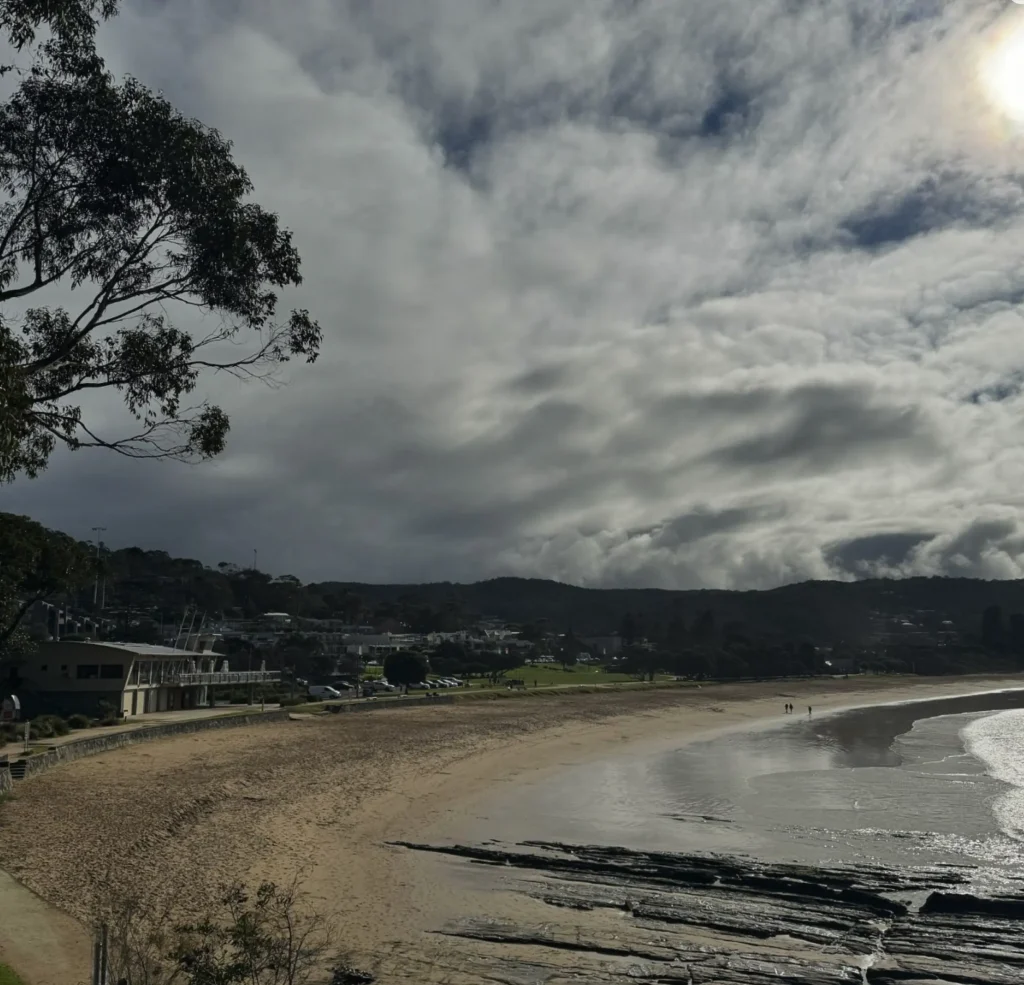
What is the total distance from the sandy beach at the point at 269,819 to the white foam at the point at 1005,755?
46.5 feet

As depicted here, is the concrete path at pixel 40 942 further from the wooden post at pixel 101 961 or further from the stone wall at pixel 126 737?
the stone wall at pixel 126 737

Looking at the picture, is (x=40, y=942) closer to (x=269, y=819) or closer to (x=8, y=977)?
(x=8, y=977)

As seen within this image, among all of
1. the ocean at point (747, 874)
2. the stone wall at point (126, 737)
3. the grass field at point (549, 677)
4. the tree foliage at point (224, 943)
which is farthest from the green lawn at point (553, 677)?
the tree foliage at point (224, 943)

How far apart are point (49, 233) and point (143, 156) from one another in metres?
1.59

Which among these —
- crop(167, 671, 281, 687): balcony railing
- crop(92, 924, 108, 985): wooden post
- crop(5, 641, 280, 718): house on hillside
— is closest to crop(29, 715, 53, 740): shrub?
crop(5, 641, 280, 718): house on hillside

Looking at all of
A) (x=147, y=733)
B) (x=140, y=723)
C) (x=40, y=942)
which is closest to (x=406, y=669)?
(x=140, y=723)

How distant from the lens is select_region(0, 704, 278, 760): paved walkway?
1170 inches

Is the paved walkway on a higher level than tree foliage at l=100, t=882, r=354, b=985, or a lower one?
higher

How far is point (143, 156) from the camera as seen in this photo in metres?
12.3

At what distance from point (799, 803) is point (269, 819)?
14.9m

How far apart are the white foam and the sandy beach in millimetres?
14185

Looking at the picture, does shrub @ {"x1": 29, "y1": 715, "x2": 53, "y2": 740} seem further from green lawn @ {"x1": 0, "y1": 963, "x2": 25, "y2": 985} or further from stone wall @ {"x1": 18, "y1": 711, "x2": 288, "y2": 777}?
green lawn @ {"x1": 0, "y1": 963, "x2": 25, "y2": 985}

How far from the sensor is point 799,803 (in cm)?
2773

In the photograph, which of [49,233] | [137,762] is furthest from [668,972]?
[137,762]
